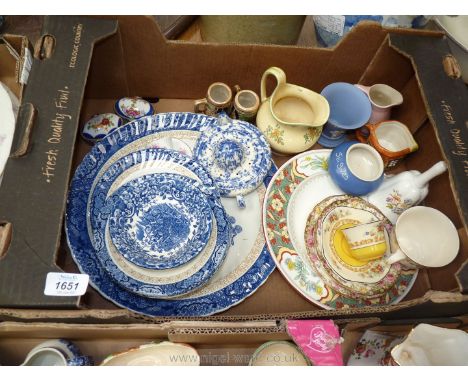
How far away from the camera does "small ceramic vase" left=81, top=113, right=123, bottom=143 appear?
0.85 meters

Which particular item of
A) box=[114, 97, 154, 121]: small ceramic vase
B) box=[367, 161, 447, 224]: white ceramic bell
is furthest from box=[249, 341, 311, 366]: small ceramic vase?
box=[114, 97, 154, 121]: small ceramic vase

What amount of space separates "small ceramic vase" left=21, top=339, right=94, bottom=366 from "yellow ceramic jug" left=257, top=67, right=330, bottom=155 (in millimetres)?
529

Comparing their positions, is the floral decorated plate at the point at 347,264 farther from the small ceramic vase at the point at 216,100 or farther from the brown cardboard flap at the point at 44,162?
the brown cardboard flap at the point at 44,162

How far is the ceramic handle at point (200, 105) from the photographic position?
2.89ft

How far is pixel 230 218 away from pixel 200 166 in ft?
0.40

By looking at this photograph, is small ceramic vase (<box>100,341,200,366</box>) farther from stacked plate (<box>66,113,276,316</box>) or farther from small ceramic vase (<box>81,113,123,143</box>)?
small ceramic vase (<box>81,113,123,143</box>)

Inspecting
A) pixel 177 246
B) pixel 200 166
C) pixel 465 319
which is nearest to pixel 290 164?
pixel 200 166

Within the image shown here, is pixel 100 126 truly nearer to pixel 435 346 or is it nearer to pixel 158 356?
pixel 158 356

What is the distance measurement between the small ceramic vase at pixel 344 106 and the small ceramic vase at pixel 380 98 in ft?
0.08

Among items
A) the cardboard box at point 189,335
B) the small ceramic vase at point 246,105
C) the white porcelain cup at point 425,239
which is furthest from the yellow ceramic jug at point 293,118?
the cardboard box at point 189,335

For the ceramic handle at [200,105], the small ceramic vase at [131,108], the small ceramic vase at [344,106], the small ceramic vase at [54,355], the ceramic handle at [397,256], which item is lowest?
the small ceramic vase at [54,355]

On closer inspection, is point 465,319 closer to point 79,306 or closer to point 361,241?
point 361,241

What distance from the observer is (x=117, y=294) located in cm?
68

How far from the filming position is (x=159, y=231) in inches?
28.2
